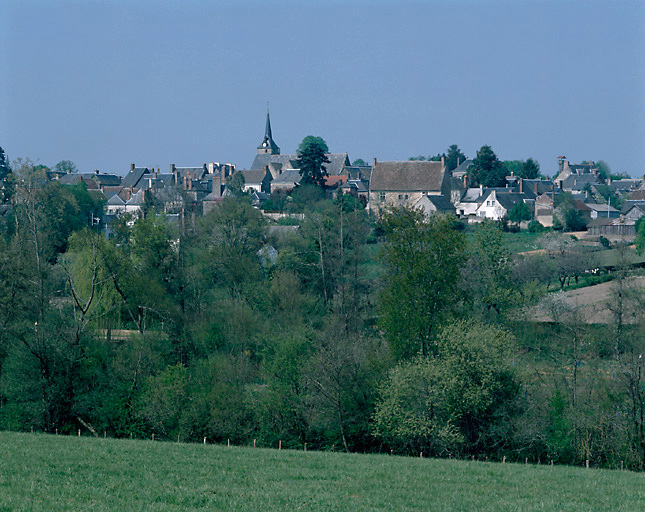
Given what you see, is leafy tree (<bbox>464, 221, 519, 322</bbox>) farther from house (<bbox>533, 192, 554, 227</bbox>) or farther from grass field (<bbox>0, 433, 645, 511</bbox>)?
house (<bbox>533, 192, 554, 227</bbox>)

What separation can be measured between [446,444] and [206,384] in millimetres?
9657

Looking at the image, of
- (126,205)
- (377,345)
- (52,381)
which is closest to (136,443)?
(52,381)

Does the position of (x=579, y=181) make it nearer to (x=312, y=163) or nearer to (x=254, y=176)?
(x=254, y=176)

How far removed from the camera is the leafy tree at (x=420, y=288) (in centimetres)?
2727

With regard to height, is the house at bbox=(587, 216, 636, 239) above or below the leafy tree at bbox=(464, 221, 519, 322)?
above

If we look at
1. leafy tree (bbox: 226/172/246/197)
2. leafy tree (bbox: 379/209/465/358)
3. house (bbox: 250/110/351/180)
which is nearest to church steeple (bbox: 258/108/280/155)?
house (bbox: 250/110/351/180)

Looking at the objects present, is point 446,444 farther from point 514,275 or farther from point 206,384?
point 514,275

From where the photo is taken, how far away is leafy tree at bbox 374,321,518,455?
2233cm

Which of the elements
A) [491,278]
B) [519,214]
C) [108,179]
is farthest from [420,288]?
[108,179]

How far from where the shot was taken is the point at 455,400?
22.6 m

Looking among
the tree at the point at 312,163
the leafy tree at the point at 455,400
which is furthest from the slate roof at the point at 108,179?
the leafy tree at the point at 455,400

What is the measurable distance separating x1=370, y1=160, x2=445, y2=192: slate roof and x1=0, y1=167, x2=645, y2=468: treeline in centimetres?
4120

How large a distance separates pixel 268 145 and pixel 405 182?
185 feet

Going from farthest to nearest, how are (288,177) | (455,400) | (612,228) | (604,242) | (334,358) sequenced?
(288,177), (612,228), (604,242), (334,358), (455,400)
